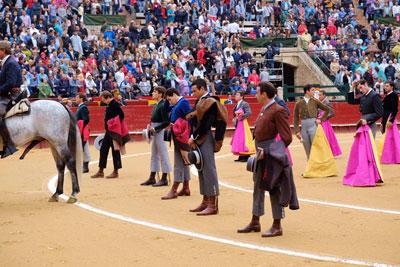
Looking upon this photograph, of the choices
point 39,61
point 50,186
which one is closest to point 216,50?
point 39,61

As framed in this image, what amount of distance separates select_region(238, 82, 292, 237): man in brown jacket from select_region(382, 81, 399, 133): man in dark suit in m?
6.79

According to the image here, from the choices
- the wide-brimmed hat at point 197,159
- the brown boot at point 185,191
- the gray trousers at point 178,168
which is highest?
the wide-brimmed hat at point 197,159

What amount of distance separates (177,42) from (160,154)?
17483mm

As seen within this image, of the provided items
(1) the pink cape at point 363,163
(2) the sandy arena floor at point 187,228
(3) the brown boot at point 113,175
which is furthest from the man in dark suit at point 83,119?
(1) the pink cape at point 363,163

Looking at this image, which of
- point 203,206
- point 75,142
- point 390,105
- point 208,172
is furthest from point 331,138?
point 208,172

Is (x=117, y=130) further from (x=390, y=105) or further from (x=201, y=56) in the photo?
(x=201, y=56)

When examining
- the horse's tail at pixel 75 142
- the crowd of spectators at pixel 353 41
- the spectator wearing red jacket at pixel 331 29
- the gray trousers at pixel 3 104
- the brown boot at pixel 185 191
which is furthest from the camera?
the spectator wearing red jacket at pixel 331 29

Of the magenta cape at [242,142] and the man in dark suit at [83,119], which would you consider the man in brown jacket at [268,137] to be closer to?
→ the man in dark suit at [83,119]

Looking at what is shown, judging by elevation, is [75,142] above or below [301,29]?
below

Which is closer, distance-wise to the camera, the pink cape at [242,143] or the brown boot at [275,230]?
the brown boot at [275,230]

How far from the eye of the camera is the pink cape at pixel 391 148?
54.4 feet

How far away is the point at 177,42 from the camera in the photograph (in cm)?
3086

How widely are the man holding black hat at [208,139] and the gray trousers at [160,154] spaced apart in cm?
292

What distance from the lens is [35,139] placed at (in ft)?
40.5
